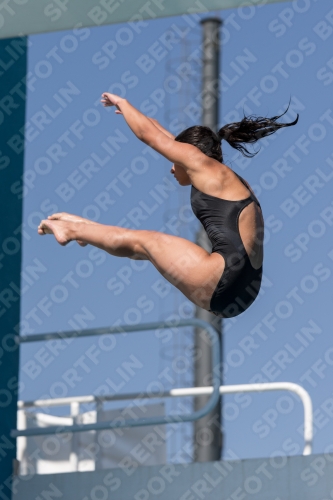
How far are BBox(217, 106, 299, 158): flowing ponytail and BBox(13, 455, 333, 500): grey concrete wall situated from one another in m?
1.58

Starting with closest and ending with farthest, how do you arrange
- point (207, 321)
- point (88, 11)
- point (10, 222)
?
point (88, 11) → point (10, 222) → point (207, 321)

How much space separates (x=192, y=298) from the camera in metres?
4.38

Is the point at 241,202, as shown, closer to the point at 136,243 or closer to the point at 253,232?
the point at 253,232

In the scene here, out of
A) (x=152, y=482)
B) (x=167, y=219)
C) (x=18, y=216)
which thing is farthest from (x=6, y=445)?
(x=167, y=219)

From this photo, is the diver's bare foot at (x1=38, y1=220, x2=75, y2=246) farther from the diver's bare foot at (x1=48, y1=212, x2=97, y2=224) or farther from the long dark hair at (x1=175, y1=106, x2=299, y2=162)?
the long dark hair at (x1=175, y1=106, x2=299, y2=162)

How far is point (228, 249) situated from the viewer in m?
4.30

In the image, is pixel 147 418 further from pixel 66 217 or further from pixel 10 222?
pixel 10 222

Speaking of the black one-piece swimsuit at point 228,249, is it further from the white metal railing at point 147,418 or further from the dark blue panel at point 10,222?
the dark blue panel at point 10,222

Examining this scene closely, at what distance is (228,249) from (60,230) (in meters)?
0.82

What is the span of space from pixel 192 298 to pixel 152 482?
49.1 inches

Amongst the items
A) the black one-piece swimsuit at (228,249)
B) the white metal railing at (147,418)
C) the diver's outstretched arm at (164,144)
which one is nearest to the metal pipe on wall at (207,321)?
the white metal railing at (147,418)

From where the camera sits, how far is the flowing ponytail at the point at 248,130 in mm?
4453

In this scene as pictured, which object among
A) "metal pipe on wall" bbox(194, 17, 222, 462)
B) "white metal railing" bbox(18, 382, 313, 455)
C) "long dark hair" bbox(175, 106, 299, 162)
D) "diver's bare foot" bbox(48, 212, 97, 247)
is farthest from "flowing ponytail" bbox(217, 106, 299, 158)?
"metal pipe on wall" bbox(194, 17, 222, 462)

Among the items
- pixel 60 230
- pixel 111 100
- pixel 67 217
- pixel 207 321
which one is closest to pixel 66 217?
pixel 67 217
